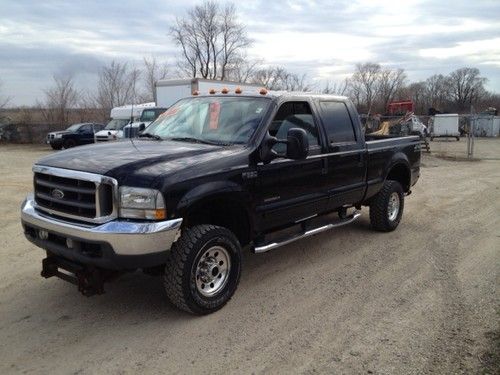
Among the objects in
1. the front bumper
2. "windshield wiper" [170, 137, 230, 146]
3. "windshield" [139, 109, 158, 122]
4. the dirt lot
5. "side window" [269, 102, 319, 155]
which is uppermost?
"windshield" [139, 109, 158, 122]

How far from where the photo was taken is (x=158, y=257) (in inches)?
151

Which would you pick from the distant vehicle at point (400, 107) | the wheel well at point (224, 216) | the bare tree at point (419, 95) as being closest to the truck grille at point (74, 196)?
the wheel well at point (224, 216)

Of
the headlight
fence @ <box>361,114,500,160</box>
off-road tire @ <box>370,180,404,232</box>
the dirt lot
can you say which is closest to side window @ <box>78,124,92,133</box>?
fence @ <box>361,114,500,160</box>

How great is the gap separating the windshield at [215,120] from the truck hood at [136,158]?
29 centimetres

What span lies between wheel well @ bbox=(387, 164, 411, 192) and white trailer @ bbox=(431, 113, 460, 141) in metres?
31.9

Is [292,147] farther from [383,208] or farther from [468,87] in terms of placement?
[468,87]

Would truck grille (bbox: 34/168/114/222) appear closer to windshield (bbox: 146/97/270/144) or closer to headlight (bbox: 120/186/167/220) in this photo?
headlight (bbox: 120/186/167/220)

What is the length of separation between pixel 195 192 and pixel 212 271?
0.84 m

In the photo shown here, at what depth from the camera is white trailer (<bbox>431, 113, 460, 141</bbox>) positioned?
121 feet

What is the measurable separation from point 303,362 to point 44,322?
7.69ft

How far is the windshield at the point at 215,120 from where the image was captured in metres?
4.89

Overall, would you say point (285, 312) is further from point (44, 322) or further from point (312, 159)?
point (44, 322)

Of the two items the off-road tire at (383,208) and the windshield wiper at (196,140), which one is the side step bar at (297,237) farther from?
the windshield wiper at (196,140)

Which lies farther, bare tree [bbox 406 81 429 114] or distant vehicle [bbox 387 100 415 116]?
bare tree [bbox 406 81 429 114]
